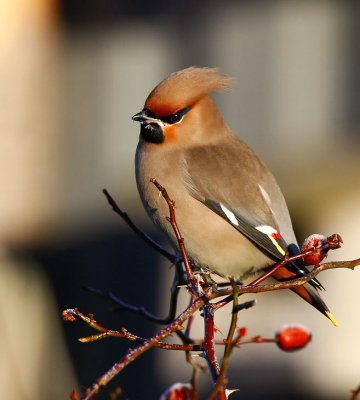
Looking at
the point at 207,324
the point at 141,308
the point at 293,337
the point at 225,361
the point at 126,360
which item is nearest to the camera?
the point at 225,361

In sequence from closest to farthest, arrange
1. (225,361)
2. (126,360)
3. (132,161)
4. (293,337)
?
(225,361) < (126,360) < (293,337) < (132,161)

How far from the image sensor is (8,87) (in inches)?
333

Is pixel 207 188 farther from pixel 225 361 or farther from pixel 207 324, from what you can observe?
pixel 225 361

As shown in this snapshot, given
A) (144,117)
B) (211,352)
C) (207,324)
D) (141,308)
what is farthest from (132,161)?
(211,352)

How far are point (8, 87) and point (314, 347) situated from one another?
3997mm

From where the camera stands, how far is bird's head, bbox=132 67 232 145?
300 cm

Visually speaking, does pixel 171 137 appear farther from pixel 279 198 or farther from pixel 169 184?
pixel 279 198

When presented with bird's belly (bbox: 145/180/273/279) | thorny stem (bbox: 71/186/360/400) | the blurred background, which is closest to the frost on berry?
thorny stem (bbox: 71/186/360/400)

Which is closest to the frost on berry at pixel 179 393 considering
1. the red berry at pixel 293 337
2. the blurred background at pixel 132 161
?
the red berry at pixel 293 337

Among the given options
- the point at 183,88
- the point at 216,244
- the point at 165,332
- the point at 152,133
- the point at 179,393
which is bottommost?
the point at 216,244

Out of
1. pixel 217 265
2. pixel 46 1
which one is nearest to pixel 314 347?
pixel 217 265

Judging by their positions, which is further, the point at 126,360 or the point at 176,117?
the point at 176,117

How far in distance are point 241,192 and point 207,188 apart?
0.12 metres

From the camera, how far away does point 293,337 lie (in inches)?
86.2
